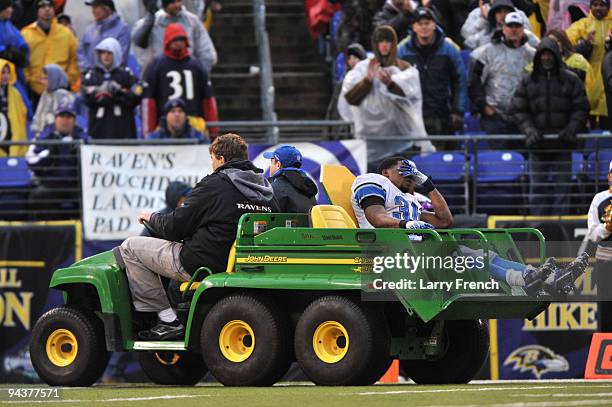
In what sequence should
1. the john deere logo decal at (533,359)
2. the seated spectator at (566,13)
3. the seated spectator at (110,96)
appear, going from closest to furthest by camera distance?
the john deere logo decal at (533,359) < the seated spectator at (110,96) < the seated spectator at (566,13)

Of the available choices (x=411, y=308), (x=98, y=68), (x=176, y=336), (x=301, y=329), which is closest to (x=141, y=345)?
(x=176, y=336)

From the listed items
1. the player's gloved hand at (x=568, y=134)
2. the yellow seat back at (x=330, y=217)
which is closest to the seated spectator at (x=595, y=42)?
the player's gloved hand at (x=568, y=134)

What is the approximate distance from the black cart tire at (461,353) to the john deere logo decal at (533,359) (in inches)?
173

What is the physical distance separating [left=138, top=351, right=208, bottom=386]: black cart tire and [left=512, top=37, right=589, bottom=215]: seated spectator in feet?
16.9

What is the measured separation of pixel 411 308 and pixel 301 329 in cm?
89

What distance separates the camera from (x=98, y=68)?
755 inches

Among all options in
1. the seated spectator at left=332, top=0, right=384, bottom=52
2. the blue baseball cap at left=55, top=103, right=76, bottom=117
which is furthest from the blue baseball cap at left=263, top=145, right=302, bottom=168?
the seated spectator at left=332, top=0, right=384, bottom=52

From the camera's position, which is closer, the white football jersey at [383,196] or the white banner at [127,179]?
the white football jersey at [383,196]

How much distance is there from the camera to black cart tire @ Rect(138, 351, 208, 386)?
47.3 feet

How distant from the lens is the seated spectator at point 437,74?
1900cm

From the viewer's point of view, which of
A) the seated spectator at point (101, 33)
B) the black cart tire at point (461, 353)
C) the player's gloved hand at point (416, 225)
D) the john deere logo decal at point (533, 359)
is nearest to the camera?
the player's gloved hand at point (416, 225)

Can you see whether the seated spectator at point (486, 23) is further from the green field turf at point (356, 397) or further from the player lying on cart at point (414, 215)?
the green field turf at point (356, 397)

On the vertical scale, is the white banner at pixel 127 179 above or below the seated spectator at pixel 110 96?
below

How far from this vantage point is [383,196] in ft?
43.3
